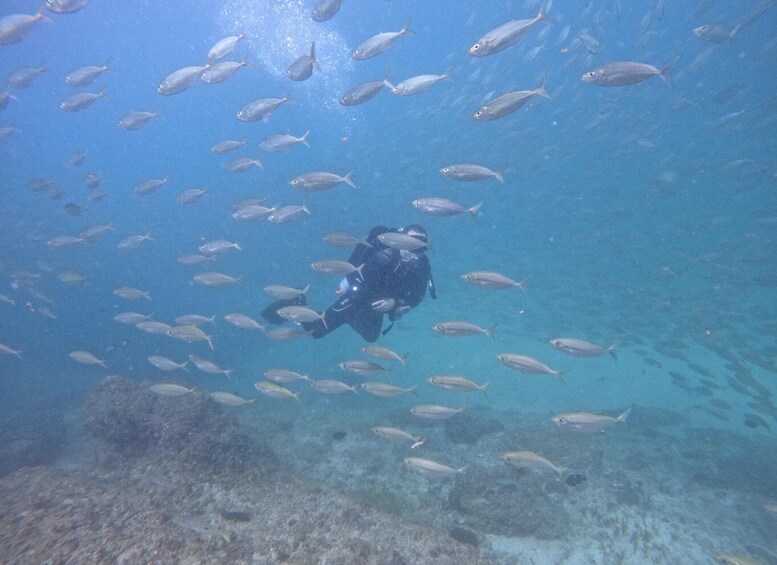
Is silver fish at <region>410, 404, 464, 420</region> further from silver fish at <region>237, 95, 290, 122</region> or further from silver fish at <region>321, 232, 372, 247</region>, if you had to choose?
silver fish at <region>237, 95, 290, 122</region>

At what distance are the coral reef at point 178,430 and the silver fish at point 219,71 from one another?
20.4 feet

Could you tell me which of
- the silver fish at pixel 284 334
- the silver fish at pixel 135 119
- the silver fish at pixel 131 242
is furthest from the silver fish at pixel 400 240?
the silver fish at pixel 131 242

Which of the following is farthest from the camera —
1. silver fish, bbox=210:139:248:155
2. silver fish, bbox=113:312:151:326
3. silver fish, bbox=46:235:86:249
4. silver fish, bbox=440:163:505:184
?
silver fish, bbox=46:235:86:249

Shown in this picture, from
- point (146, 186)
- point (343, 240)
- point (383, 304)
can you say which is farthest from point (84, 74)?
point (383, 304)

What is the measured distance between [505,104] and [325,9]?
154 inches

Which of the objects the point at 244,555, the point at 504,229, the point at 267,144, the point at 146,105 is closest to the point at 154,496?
the point at 244,555

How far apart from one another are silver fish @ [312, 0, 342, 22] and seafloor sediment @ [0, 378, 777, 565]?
23.7ft

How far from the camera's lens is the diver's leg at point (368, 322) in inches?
330

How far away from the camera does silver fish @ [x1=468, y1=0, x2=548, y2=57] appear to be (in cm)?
505

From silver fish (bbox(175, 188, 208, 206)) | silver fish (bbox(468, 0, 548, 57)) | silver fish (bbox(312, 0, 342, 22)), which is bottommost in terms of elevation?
silver fish (bbox(175, 188, 208, 206))

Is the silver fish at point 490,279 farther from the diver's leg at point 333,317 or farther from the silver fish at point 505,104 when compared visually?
the diver's leg at point 333,317

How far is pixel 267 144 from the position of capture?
329 inches

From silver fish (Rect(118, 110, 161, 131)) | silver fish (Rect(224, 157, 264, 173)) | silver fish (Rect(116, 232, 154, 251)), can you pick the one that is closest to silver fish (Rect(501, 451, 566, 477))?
silver fish (Rect(224, 157, 264, 173))

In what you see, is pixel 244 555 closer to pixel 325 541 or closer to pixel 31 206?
pixel 325 541
